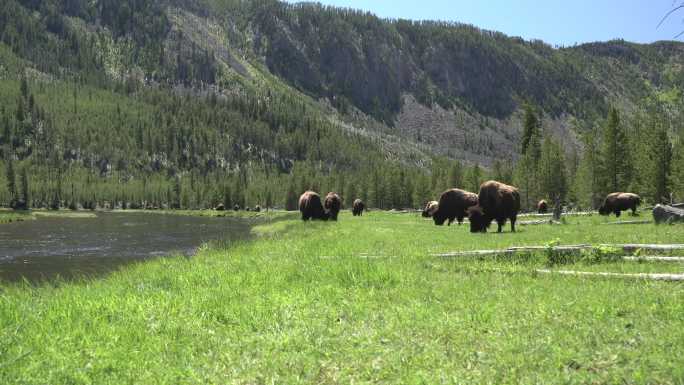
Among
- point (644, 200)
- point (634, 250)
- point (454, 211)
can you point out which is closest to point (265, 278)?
point (634, 250)

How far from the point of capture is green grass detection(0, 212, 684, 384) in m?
7.25

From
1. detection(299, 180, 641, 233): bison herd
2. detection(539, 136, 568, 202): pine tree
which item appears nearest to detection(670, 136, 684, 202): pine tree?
detection(539, 136, 568, 202): pine tree

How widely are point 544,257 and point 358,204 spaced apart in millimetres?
61085

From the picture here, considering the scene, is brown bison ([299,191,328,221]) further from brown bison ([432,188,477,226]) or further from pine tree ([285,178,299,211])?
pine tree ([285,178,299,211])

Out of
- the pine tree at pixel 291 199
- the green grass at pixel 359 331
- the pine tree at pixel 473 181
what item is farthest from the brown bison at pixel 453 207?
the pine tree at pixel 291 199

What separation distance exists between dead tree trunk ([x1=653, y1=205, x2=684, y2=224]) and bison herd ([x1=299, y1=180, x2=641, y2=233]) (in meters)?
7.86

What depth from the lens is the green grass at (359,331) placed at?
725 cm

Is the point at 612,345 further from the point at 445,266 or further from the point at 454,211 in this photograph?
the point at 454,211

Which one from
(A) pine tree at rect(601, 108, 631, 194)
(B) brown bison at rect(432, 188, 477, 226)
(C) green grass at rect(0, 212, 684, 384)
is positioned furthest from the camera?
(A) pine tree at rect(601, 108, 631, 194)

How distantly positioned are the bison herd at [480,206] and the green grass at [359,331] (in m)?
17.6

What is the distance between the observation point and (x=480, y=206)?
3234 cm

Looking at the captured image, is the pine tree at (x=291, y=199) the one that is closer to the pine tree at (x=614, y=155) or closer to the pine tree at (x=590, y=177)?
the pine tree at (x=590, y=177)

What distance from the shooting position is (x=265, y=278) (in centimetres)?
1468

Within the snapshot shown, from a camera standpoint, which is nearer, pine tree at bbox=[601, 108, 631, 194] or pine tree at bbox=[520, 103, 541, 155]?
pine tree at bbox=[601, 108, 631, 194]
